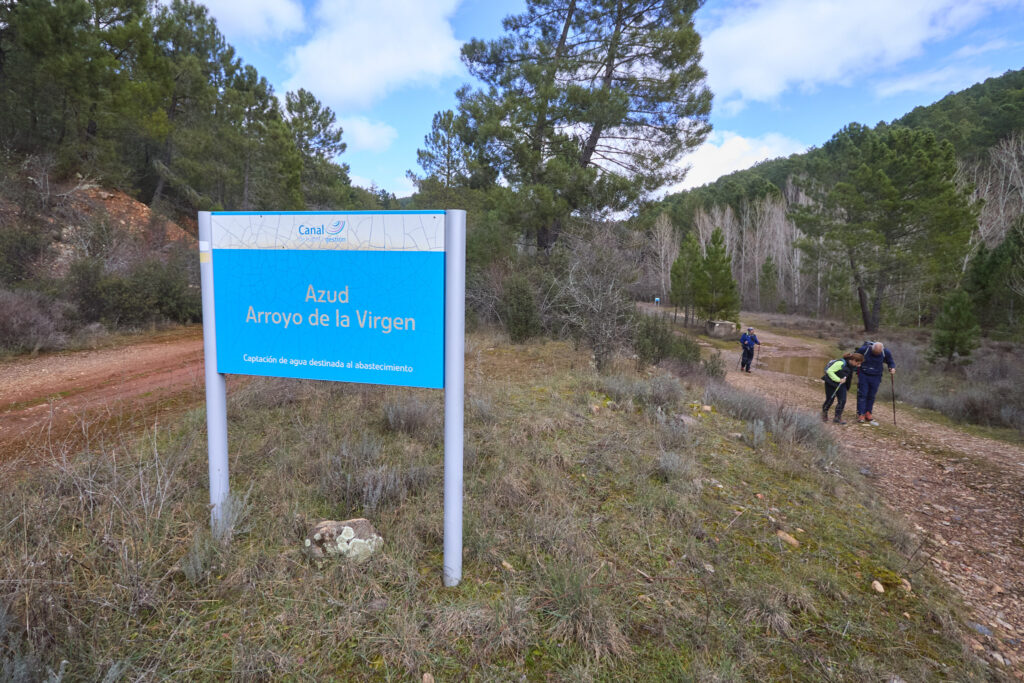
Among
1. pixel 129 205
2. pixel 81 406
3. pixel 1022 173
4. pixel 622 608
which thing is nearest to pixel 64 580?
pixel 622 608

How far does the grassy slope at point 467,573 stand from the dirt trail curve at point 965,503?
32 cm

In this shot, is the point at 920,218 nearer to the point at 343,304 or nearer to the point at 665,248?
the point at 665,248

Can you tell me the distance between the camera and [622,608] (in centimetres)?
241

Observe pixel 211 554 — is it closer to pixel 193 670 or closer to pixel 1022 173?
pixel 193 670

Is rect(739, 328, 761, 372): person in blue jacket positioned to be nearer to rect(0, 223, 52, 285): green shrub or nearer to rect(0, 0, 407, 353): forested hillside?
rect(0, 0, 407, 353): forested hillside

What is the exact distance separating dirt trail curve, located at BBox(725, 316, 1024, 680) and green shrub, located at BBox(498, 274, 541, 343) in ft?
19.6

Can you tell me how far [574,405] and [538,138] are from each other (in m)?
9.43

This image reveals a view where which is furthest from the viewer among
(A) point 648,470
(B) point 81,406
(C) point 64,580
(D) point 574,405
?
(D) point 574,405

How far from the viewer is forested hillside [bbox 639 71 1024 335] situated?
67.1 feet

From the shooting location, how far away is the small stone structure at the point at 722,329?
27.3 m

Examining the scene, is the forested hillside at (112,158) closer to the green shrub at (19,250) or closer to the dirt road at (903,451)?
the green shrub at (19,250)

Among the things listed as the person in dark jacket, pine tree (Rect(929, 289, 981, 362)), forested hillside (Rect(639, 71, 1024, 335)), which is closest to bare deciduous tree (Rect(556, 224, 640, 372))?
forested hillside (Rect(639, 71, 1024, 335))

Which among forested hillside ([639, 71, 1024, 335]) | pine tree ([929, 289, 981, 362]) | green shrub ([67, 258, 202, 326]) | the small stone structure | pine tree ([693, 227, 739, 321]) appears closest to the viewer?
green shrub ([67, 258, 202, 326])

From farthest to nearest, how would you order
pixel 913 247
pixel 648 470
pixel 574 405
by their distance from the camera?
1. pixel 913 247
2. pixel 574 405
3. pixel 648 470
